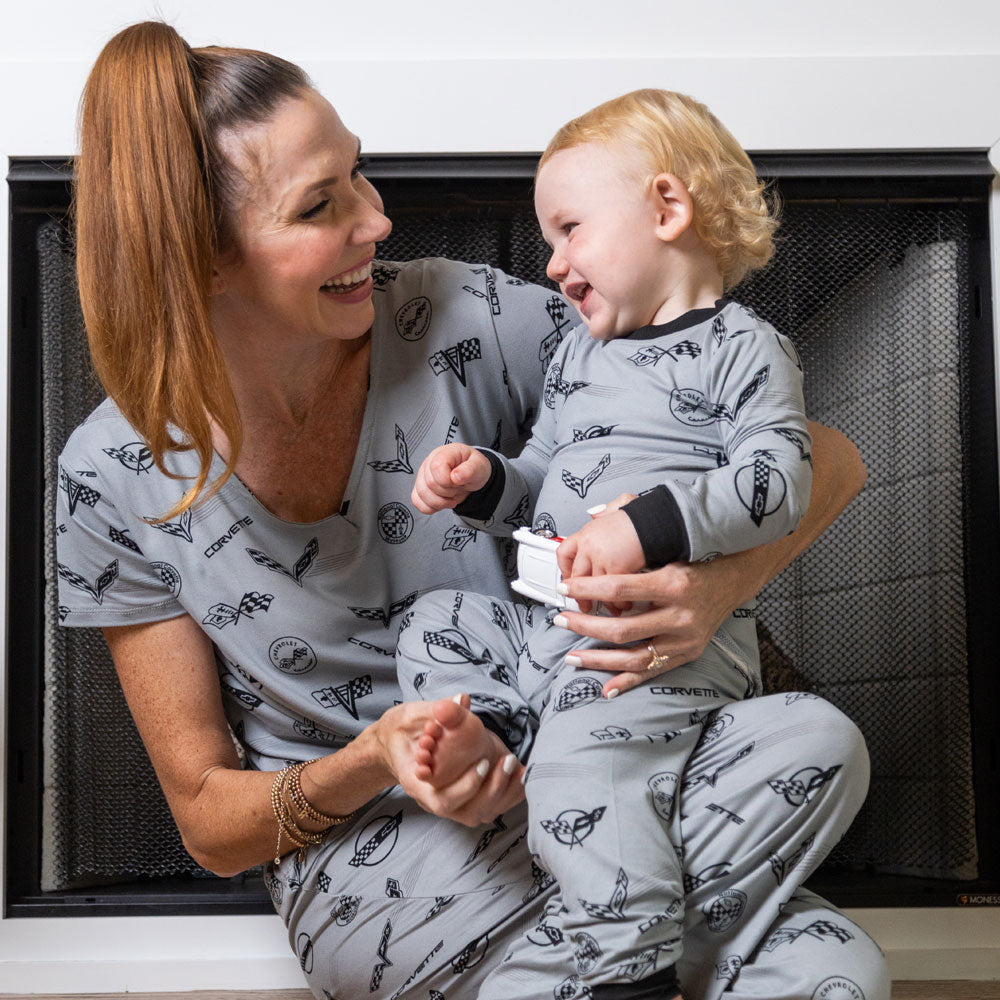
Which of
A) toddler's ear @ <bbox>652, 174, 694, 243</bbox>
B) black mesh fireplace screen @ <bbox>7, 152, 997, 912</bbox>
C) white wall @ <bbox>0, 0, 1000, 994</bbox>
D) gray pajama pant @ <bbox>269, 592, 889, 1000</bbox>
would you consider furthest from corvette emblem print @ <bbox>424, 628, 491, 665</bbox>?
white wall @ <bbox>0, 0, 1000, 994</bbox>

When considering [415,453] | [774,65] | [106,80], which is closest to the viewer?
[106,80]

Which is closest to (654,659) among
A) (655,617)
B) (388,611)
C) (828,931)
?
(655,617)

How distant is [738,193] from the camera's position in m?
1.03

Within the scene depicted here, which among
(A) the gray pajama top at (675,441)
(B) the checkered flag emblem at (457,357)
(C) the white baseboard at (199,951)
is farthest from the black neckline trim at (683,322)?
(C) the white baseboard at (199,951)

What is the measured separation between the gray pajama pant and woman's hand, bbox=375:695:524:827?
0.05 metres

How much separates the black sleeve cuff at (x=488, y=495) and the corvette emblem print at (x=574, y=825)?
0.30 m

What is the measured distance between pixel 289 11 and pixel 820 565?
97cm

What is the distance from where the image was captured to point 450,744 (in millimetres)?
870

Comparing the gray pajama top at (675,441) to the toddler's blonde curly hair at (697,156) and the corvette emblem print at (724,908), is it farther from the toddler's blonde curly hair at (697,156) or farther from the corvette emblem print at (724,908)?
the corvette emblem print at (724,908)

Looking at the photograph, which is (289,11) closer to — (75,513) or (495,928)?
(75,513)

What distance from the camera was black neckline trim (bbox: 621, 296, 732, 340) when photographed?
3.22 ft

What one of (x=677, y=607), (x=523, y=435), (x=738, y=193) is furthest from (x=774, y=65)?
(x=677, y=607)

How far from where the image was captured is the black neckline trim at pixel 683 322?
3.22 ft

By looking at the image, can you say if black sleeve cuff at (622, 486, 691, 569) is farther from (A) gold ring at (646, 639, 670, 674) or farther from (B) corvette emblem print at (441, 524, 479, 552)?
(B) corvette emblem print at (441, 524, 479, 552)
